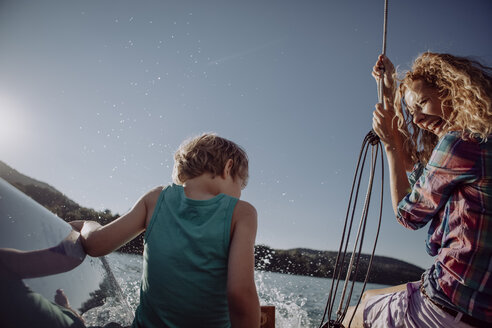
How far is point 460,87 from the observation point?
1643mm

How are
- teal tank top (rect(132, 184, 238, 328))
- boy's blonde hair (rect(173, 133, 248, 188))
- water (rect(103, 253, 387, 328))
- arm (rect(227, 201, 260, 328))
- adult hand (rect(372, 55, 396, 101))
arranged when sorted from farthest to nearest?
water (rect(103, 253, 387, 328))
adult hand (rect(372, 55, 396, 101))
boy's blonde hair (rect(173, 133, 248, 188))
teal tank top (rect(132, 184, 238, 328))
arm (rect(227, 201, 260, 328))

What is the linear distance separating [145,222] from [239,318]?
659 mm

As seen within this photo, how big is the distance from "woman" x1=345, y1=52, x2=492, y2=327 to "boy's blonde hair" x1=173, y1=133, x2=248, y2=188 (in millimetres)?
966

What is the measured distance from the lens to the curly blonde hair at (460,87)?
1468 mm

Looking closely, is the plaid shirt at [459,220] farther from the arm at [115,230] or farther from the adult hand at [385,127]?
the arm at [115,230]

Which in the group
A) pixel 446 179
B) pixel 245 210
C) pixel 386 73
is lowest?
pixel 245 210

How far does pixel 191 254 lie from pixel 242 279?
25 cm

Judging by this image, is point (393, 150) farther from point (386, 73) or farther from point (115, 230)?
point (115, 230)

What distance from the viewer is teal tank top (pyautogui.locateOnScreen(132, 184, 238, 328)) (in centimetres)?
120

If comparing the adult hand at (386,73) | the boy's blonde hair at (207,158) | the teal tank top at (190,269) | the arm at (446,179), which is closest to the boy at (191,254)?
the teal tank top at (190,269)

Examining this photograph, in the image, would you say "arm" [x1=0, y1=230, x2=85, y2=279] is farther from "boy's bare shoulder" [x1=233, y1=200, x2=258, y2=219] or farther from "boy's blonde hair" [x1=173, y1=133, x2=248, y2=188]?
"boy's bare shoulder" [x1=233, y1=200, x2=258, y2=219]

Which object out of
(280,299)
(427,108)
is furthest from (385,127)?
(280,299)

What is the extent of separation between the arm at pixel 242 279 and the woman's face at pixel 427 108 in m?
1.36

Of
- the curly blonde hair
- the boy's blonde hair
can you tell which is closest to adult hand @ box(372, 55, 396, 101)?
the curly blonde hair
